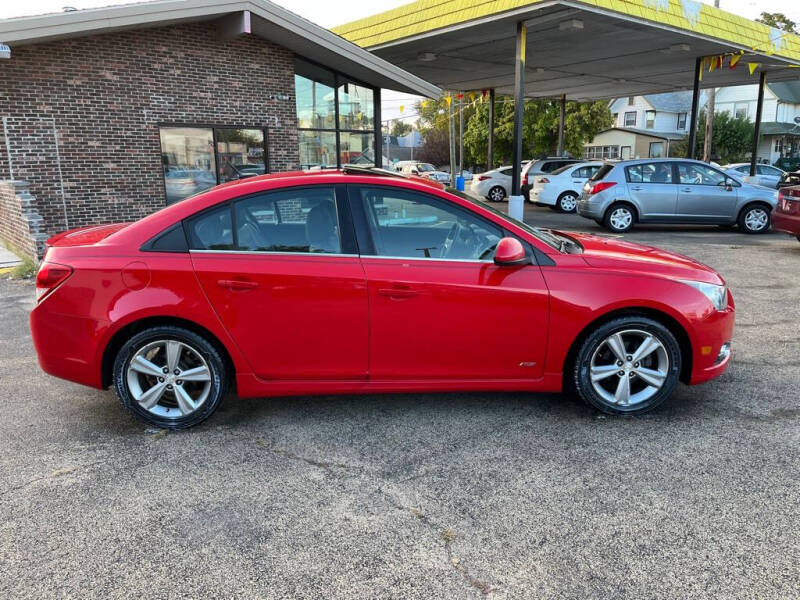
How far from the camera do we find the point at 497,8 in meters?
12.5

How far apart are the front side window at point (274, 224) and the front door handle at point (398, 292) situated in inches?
15.4

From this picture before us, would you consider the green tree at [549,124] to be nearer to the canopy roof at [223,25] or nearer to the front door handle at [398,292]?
the canopy roof at [223,25]

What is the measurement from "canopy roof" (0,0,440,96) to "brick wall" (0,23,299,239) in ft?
1.27

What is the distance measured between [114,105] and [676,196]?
36.7ft

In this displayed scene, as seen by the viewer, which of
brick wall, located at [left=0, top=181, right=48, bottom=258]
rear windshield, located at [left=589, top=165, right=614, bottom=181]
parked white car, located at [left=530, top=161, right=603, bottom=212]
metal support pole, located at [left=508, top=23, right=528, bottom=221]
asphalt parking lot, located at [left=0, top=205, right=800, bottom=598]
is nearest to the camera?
asphalt parking lot, located at [left=0, top=205, right=800, bottom=598]

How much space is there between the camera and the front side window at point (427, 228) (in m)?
4.02

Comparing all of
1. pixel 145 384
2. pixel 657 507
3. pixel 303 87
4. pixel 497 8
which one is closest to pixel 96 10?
pixel 303 87

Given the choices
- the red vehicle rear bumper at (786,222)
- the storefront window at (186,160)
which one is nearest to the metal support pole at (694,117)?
the red vehicle rear bumper at (786,222)

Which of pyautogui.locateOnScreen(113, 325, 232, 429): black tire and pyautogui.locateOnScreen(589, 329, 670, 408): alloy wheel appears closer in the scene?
pyautogui.locateOnScreen(113, 325, 232, 429): black tire

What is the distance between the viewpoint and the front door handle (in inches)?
153

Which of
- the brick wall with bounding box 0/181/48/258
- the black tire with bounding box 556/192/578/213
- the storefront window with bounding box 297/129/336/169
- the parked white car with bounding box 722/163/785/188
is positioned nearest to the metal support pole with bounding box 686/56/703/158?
the black tire with bounding box 556/192/578/213

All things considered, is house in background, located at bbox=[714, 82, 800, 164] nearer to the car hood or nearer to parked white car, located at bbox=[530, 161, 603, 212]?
parked white car, located at bbox=[530, 161, 603, 212]

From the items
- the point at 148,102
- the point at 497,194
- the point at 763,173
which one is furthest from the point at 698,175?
the point at 763,173

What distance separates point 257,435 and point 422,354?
117cm
